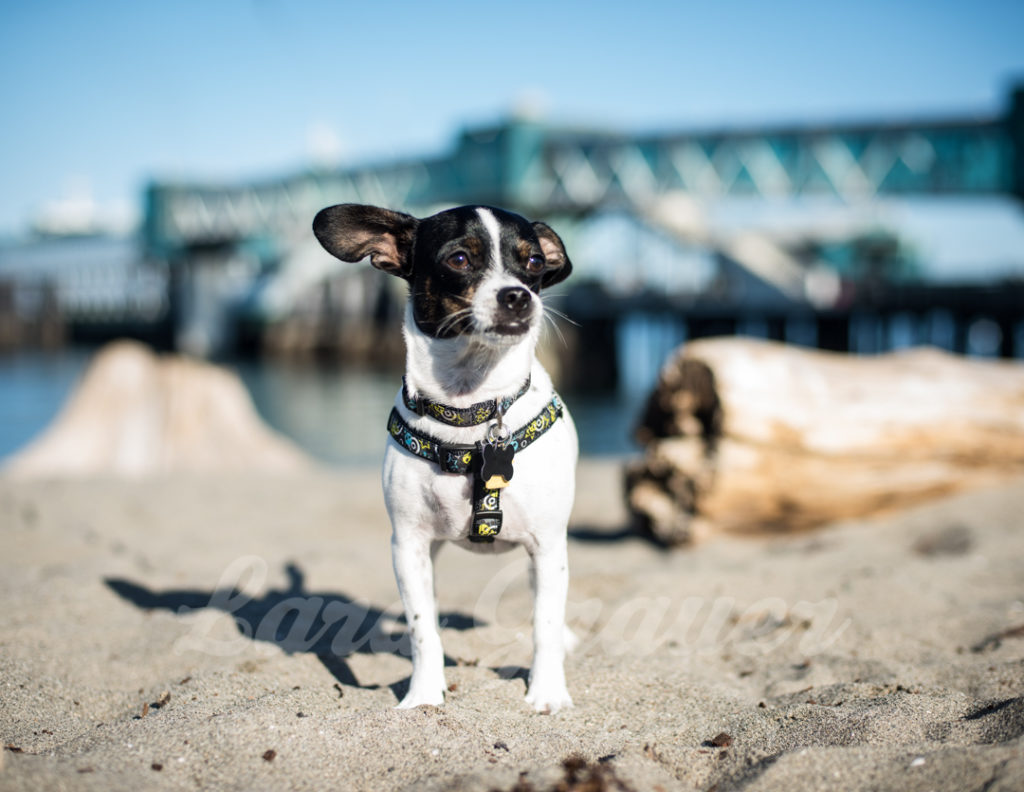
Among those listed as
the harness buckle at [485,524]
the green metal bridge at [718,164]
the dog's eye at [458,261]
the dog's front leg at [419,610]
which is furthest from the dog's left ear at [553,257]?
the green metal bridge at [718,164]

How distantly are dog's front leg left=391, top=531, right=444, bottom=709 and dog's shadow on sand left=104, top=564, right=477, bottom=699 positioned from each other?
13.3 inches

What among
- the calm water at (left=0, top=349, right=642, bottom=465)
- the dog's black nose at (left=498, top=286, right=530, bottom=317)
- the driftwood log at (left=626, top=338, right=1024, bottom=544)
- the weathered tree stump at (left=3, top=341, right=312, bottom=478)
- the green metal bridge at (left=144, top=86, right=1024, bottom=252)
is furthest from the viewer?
the green metal bridge at (left=144, top=86, right=1024, bottom=252)

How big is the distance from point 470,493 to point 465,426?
229mm

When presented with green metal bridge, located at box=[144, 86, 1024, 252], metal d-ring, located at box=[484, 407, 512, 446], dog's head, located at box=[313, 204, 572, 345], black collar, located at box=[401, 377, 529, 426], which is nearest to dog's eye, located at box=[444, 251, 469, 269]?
dog's head, located at box=[313, 204, 572, 345]

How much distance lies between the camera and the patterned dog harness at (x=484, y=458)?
9.43 ft

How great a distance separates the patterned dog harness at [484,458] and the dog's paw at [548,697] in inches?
22.0

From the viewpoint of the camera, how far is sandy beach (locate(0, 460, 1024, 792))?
95.1 inches

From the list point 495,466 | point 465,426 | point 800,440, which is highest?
point 465,426

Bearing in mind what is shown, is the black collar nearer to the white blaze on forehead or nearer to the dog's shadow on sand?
the white blaze on forehead

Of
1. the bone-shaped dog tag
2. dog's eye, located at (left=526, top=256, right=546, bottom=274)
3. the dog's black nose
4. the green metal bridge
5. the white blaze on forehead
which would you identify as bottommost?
the bone-shaped dog tag

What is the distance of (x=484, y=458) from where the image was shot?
288 centimetres

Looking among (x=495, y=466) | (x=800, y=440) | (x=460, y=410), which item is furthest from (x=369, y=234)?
(x=800, y=440)

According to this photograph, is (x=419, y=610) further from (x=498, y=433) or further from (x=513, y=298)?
(x=513, y=298)

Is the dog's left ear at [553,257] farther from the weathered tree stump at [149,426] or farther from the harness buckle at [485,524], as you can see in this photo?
the weathered tree stump at [149,426]
